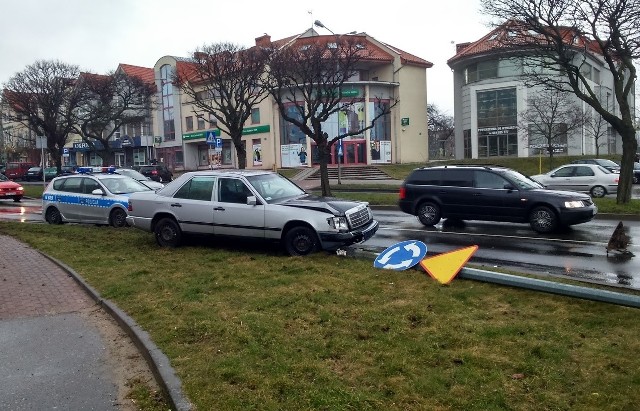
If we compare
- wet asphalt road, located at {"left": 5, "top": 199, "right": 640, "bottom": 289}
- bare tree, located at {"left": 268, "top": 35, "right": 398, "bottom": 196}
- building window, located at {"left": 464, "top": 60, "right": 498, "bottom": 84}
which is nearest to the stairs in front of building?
building window, located at {"left": 464, "top": 60, "right": 498, "bottom": 84}

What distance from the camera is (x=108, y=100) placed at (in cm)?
4309

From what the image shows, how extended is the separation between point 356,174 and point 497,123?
14908 mm

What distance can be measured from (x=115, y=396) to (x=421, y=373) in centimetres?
234

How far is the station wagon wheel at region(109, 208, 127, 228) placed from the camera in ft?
50.7

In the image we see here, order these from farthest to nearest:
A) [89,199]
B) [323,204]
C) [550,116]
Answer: [550,116] → [89,199] → [323,204]

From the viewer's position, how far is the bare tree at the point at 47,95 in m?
35.9

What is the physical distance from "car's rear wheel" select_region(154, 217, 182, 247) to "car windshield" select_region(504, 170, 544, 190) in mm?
8125

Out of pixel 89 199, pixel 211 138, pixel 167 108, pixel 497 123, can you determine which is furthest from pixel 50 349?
pixel 167 108

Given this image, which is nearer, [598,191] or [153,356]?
[153,356]

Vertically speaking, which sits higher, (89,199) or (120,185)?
(120,185)

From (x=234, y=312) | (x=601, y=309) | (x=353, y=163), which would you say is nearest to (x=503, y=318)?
(x=601, y=309)

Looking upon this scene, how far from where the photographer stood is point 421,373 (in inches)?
171

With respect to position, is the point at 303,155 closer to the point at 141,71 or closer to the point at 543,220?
the point at 141,71

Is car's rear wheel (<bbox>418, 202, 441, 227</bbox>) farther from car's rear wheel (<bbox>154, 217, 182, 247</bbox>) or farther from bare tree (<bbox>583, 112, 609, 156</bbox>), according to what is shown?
bare tree (<bbox>583, 112, 609, 156</bbox>)
